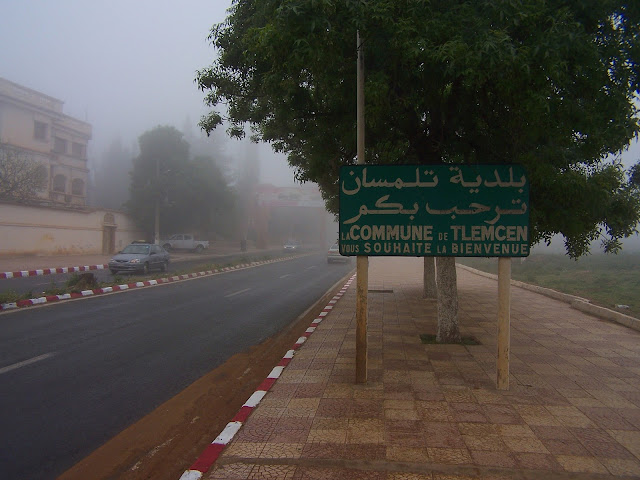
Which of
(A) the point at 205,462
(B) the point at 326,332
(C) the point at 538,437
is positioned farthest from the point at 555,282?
(A) the point at 205,462

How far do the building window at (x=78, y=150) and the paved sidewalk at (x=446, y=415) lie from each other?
43914mm

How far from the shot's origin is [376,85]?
620 centimetres

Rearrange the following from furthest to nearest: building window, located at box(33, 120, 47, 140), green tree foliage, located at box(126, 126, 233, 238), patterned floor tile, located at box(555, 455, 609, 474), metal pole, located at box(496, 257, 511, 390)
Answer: green tree foliage, located at box(126, 126, 233, 238) < building window, located at box(33, 120, 47, 140) < metal pole, located at box(496, 257, 511, 390) < patterned floor tile, located at box(555, 455, 609, 474)

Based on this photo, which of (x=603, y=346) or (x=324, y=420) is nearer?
(x=324, y=420)

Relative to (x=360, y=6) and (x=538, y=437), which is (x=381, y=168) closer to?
(x=360, y=6)

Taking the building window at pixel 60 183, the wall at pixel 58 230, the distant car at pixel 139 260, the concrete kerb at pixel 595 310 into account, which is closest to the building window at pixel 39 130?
the building window at pixel 60 183

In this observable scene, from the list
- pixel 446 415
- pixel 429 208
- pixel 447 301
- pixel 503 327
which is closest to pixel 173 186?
pixel 447 301

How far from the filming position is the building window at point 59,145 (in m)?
42.0

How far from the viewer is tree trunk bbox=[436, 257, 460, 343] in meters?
7.73

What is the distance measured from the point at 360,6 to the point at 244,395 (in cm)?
503

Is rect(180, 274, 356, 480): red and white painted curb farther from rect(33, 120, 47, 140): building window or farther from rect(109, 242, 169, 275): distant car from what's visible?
rect(33, 120, 47, 140): building window

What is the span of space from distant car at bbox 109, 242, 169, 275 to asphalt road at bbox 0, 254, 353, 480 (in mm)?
6987

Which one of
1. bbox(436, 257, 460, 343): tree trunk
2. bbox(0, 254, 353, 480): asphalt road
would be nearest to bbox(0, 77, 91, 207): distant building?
bbox(0, 254, 353, 480): asphalt road

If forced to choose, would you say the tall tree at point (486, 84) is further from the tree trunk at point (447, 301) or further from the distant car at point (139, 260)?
the distant car at point (139, 260)
